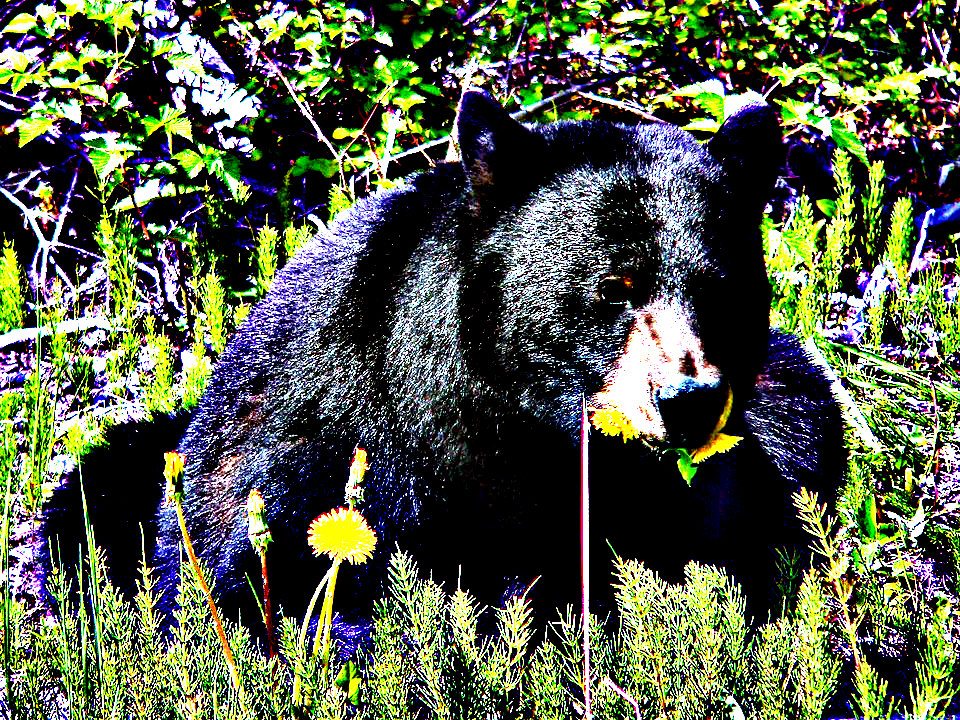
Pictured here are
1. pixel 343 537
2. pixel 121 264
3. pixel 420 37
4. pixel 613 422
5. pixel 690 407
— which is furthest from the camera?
pixel 420 37

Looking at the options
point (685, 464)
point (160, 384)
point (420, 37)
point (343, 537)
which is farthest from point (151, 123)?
point (343, 537)

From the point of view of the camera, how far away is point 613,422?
2477 mm

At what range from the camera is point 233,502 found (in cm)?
297

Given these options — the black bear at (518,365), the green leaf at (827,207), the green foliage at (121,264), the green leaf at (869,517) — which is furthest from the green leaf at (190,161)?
the green leaf at (869,517)

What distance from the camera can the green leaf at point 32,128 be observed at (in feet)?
13.3

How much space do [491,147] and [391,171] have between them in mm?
1893

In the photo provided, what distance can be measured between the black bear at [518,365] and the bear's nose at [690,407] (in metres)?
0.03

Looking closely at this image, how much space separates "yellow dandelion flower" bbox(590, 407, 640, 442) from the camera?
7.75 ft

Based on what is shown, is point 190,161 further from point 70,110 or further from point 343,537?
point 343,537

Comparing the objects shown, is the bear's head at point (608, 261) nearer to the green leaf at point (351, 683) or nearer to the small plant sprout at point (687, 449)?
the small plant sprout at point (687, 449)

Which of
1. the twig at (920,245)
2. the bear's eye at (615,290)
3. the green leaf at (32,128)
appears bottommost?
the twig at (920,245)

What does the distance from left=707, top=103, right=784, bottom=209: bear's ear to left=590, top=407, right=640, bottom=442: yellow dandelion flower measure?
73 cm

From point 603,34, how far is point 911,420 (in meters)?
2.40

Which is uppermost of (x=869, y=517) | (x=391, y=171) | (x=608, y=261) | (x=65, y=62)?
(x=65, y=62)
